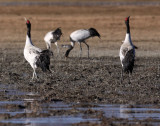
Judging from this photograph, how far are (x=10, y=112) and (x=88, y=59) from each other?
1049 cm

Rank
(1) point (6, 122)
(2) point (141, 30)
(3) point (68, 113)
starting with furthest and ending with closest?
(2) point (141, 30), (3) point (68, 113), (1) point (6, 122)

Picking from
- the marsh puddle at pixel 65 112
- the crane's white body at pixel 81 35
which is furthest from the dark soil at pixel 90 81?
the crane's white body at pixel 81 35

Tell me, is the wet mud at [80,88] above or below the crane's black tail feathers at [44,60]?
below

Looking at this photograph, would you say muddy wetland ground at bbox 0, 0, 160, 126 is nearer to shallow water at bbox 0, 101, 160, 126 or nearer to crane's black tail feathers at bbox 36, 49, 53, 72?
shallow water at bbox 0, 101, 160, 126

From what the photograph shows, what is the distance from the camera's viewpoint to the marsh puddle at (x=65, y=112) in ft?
26.1

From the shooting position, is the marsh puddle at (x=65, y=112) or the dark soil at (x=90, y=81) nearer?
the marsh puddle at (x=65, y=112)

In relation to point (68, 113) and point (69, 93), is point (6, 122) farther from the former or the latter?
point (69, 93)

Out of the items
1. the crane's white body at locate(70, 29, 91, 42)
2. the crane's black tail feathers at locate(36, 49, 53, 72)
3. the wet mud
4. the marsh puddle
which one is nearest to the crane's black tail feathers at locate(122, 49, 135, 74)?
the wet mud

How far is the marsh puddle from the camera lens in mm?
7961

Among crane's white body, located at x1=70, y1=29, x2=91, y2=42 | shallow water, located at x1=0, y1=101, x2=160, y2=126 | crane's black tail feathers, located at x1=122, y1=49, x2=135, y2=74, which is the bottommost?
shallow water, located at x1=0, y1=101, x2=160, y2=126

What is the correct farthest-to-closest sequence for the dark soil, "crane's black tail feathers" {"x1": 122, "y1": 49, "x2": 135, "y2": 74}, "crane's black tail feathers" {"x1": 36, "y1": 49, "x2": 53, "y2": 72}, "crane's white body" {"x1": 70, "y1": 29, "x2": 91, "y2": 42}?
"crane's white body" {"x1": 70, "y1": 29, "x2": 91, "y2": 42}
"crane's black tail feathers" {"x1": 36, "y1": 49, "x2": 53, "y2": 72}
"crane's black tail feathers" {"x1": 122, "y1": 49, "x2": 135, "y2": 74}
the dark soil

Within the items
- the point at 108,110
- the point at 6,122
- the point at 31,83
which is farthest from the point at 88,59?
the point at 6,122

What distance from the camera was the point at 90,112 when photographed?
28.3 feet

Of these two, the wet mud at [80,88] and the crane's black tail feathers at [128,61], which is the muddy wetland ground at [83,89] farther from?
the crane's black tail feathers at [128,61]
